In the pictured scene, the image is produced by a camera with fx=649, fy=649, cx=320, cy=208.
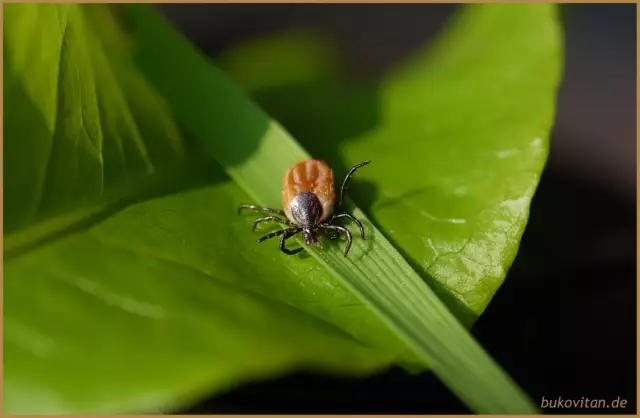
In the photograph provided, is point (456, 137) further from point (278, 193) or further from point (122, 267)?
point (122, 267)

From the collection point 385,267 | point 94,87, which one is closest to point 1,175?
point 94,87

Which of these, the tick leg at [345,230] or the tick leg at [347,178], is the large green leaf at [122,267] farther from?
the tick leg at [347,178]

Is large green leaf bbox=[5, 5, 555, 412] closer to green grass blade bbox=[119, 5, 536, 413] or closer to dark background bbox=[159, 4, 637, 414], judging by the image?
green grass blade bbox=[119, 5, 536, 413]

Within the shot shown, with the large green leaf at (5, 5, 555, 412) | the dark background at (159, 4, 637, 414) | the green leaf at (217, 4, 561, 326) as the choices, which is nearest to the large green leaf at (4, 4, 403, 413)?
the large green leaf at (5, 5, 555, 412)

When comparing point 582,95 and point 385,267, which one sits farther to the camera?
point 582,95

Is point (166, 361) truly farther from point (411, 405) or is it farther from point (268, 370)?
point (411, 405)

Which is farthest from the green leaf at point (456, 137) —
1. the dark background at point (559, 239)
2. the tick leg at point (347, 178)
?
the dark background at point (559, 239)

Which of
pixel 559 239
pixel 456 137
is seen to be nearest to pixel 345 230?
pixel 456 137
